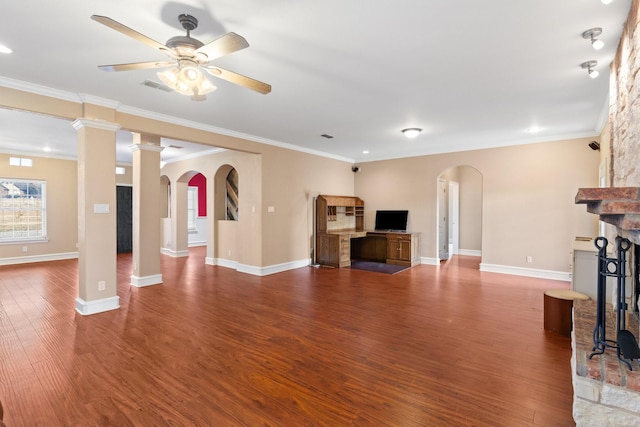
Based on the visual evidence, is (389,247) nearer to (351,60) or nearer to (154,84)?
(351,60)

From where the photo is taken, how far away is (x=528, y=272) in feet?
20.5

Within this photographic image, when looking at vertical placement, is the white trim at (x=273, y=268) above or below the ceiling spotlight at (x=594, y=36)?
below

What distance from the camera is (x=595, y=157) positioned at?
5.62 metres

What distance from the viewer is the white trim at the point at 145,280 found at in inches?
216

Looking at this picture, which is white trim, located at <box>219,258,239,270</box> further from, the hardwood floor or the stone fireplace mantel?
the stone fireplace mantel

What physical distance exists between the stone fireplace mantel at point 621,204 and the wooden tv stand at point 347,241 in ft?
18.2

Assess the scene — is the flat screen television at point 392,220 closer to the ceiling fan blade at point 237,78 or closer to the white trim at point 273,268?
the white trim at point 273,268

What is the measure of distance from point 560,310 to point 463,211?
6368mm

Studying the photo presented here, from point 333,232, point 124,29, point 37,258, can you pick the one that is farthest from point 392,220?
point 37,258

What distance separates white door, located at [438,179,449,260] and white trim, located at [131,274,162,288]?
6425 mm

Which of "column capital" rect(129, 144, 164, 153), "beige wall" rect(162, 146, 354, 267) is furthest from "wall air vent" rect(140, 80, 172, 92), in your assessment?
"beige wall" rect(162, 146, 354, 267)

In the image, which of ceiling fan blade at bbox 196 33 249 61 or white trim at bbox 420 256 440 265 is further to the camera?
white trim at bbox 420 256 440 265

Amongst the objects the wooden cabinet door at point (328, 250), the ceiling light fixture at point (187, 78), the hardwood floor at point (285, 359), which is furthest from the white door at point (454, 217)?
the ceiling light fixture at point (187, 78)

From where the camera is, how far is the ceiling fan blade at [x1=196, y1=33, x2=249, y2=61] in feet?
6.55
